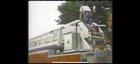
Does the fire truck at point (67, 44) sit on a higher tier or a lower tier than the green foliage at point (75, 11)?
lower

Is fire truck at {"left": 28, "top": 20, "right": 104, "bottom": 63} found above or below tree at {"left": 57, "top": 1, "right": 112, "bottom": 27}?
below

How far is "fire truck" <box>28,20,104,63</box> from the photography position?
3.27 metres

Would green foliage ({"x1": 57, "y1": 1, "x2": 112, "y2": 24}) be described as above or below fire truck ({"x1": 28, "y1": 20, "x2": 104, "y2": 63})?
above

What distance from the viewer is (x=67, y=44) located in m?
3.28

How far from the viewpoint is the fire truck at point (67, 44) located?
327cm

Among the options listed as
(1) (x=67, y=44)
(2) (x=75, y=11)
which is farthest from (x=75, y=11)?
(1) (x=67, y=44)

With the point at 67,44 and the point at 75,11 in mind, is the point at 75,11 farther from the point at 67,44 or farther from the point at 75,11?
the point at 67,44

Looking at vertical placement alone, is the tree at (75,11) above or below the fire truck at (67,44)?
above
